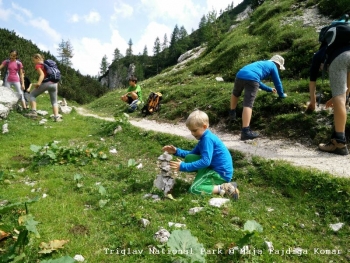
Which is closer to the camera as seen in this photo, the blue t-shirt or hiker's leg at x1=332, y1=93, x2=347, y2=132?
the blue t-shirt

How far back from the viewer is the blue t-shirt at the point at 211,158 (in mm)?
5355

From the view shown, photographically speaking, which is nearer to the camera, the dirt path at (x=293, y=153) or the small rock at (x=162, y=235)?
the small rock at (x=162, y=235)

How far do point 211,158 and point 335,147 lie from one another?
143 inches

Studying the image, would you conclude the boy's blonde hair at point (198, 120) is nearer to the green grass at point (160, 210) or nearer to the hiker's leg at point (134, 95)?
the green grass at point (160, 210)

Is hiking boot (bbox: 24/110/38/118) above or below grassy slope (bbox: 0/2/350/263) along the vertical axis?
above

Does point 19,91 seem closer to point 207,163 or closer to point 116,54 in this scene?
point 207,163

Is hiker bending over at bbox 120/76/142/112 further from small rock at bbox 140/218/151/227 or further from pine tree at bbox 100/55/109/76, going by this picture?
pine tree at bbox 100/55/109/76

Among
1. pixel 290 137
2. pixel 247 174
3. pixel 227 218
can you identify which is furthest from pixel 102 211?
pixel 290 137

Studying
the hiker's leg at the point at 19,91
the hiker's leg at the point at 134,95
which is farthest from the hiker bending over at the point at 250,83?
the hiker's leg at the point at 19,91

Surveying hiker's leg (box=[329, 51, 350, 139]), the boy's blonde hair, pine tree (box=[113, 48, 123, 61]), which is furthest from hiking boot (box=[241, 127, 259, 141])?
→ pine tree (box=[113, 48, 123, 61])

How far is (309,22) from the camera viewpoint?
725 inches

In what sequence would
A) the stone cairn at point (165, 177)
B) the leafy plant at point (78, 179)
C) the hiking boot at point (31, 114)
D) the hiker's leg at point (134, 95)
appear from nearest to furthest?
the stone cairn at point (165, 177) → the leafy plant at point (78, 179) → the hiking boot at point (31, 114) → the hiker's leg at point (134, 95)

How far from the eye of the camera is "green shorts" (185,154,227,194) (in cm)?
551

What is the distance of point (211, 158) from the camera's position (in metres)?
5.48
